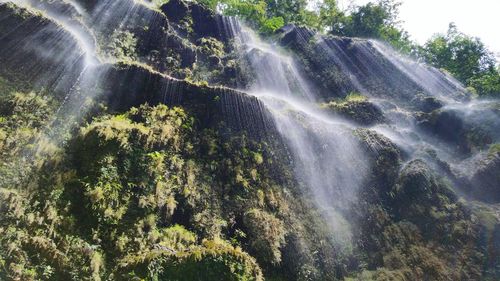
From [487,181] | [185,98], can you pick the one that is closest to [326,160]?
[185,98]

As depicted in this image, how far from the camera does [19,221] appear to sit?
10.6 metres

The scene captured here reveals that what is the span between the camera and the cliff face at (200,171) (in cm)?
1143

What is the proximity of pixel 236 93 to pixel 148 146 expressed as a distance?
18.0 ft

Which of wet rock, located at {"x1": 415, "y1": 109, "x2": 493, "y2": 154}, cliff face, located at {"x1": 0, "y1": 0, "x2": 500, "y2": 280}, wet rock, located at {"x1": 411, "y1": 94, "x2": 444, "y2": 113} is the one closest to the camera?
cliff face, located at {"x1": 0, "y1": 0, "x2": 500, "y2": 280}

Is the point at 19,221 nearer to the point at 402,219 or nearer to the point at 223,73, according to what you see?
→ the point at 402,219

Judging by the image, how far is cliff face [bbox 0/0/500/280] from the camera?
1143 centimetres

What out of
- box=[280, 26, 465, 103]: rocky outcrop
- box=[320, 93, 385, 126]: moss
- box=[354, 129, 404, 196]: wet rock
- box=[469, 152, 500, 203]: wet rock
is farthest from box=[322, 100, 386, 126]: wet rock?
box=[469, 152, 500, 203]: wet rock

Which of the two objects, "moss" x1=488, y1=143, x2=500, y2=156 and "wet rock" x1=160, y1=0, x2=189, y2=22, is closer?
"moss" x1=488, y1=143, x2=500, y2=156

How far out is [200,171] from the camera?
1529cm

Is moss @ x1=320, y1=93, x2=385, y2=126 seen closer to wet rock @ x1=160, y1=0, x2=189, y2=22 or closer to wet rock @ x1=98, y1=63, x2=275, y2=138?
wet rock @ x1=98, y1=63, x2=275, y2=138

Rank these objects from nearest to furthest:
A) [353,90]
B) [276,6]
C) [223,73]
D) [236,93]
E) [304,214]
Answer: [304,214] < [236,93] < [223,73] < [353,90] < [276,6]

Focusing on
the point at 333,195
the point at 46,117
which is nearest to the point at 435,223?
the point at 333,195

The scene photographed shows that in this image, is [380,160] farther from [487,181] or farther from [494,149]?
[494,149]

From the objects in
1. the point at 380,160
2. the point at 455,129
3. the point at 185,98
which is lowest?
the point at 380,160
